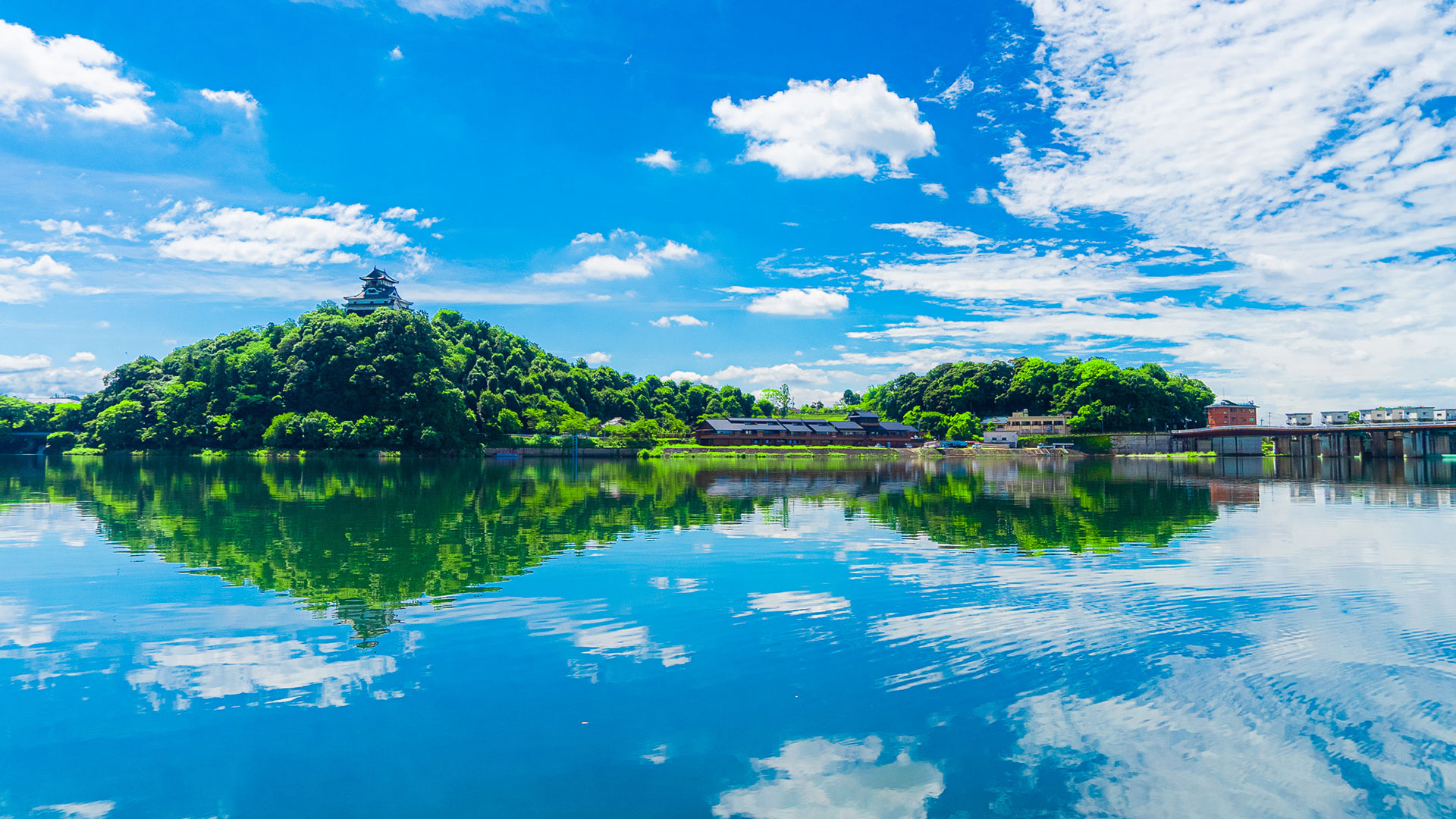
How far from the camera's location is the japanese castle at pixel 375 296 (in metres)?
88.2

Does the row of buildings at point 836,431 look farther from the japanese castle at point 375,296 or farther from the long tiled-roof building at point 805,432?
the japanese castle at point 375,296

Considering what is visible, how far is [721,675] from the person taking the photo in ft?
23.2

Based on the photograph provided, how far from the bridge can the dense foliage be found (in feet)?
31.4

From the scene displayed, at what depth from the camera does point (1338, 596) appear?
10.4 m

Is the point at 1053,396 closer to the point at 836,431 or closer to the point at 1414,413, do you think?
the point at 836,431

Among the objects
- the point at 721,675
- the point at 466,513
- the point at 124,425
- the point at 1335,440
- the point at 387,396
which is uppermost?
the point at 387,396

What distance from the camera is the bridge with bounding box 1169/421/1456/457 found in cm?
6875

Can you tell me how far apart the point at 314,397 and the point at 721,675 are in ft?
234

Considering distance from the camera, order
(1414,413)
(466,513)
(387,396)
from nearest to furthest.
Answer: (466,513), (387,396), (1414,413)

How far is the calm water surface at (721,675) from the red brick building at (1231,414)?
342 feet

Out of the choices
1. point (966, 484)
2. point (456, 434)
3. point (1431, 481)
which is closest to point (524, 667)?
point (966, 484)

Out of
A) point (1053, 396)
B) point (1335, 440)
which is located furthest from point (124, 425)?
point (1335, 440)

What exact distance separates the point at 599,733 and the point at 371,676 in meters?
2.54

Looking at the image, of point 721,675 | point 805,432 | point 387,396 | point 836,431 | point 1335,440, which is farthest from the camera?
point 836,431
